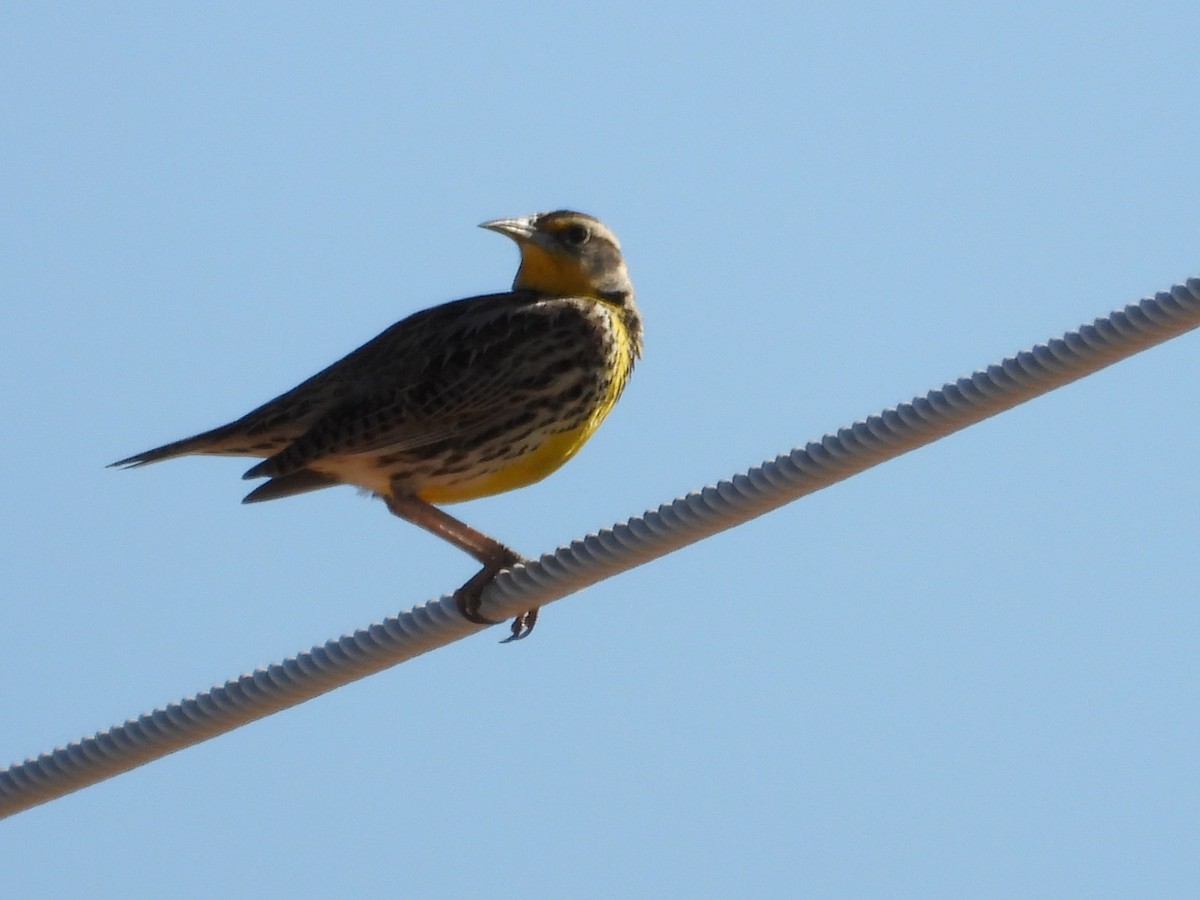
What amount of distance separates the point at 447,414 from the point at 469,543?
631 mm

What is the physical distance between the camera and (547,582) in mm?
7617

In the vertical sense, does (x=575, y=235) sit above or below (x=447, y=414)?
above

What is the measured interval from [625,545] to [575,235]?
4467 millimetres

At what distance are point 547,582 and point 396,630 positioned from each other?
511 mm

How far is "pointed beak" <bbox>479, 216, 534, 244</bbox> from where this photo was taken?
1105 cm

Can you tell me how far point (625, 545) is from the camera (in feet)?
23.3

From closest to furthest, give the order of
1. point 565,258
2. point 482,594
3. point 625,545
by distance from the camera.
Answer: point 625,545 < point 482,594 < point 565,258

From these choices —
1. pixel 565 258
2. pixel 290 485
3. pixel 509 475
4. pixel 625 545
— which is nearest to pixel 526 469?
pixel 509 475

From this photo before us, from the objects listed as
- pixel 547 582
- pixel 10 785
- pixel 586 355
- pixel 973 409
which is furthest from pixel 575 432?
pixel 973 409

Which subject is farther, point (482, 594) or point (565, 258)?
point (565, 258)

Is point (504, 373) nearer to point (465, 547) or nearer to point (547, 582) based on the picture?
point (465, 547)

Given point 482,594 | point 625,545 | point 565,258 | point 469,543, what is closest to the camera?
point 625,545

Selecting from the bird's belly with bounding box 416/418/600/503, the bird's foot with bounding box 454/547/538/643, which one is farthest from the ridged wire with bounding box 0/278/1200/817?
the bird's belly with bounding box 416/418/600/503

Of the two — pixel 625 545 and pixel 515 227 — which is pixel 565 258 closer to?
pixel 515 227
